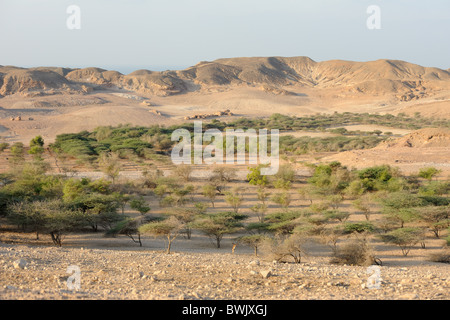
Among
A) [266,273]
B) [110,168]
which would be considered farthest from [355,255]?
[110,168]

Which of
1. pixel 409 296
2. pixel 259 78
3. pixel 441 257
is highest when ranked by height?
pixel 259 78

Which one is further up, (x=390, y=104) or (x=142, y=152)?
(x=390, y=104)

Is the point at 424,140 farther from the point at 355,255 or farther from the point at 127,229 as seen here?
the point at 127,229

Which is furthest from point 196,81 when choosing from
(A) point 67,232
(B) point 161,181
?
(A) point 67,232

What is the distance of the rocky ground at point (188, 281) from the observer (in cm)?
A: 622

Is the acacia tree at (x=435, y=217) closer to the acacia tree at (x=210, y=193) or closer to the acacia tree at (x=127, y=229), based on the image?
the acacia tree at (x=210, y=193)

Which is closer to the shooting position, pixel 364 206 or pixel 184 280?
pixel 184 280

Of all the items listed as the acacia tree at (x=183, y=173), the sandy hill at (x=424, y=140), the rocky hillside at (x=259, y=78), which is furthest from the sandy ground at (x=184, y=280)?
the rocky hillside at (x=259, y=78)

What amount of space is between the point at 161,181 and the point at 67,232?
773cm

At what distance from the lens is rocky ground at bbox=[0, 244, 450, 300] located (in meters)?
6.22

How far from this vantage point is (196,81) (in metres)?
83.6
